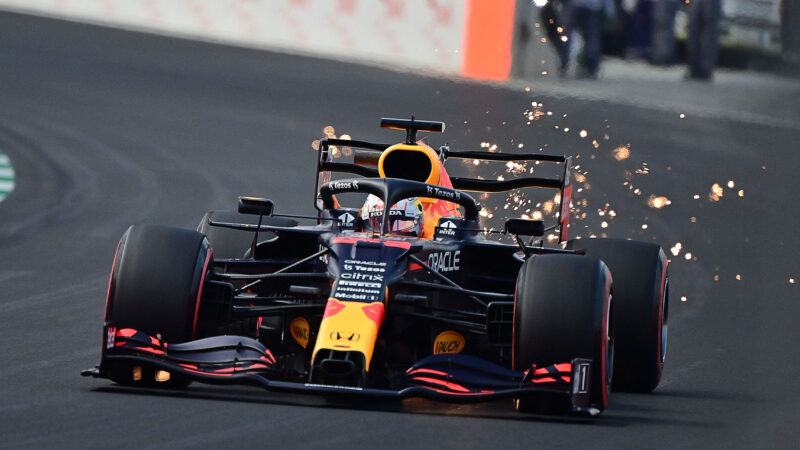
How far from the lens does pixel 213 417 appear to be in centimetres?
827

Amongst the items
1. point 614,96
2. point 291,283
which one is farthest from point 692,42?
point 291,283

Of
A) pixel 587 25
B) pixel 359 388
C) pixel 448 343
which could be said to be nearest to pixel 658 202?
pixel 587 25

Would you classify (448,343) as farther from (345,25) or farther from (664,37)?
(345,25)

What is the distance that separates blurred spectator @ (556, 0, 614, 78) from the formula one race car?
13.3 meters

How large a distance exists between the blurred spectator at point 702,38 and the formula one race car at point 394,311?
16.4 meters

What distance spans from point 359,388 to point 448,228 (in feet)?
7.46

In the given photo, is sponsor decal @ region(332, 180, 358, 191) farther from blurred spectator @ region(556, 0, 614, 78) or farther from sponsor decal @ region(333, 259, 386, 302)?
blurred spectator @ region(556, 0, 614, 78)

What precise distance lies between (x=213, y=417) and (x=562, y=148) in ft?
45.2

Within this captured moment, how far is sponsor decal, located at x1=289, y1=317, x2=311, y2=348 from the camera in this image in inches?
388

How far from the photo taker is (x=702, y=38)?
2681 centimetres

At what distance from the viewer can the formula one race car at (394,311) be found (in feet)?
28.9

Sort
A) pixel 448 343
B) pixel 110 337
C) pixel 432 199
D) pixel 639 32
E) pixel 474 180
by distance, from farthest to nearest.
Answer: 1. pixel 639 32
2. pixel 474 180
3. pixel 432 199
4. pixel 448 343
5. pixel 110 337

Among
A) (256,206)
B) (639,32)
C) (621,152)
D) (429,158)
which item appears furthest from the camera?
(639,32)

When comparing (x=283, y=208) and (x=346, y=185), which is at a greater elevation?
(x=346, y=185)
